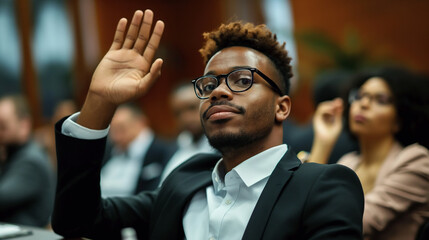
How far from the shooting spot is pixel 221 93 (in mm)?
1524

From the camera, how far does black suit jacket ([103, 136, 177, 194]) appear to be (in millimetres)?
3811

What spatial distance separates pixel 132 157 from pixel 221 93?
291 centimetres

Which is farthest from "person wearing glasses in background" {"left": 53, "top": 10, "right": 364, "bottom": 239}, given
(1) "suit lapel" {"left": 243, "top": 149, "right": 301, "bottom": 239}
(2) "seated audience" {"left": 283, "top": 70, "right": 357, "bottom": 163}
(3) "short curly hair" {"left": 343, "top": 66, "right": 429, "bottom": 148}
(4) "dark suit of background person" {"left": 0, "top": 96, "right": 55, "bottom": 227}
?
(4) "dark suit of background person" {"left": 0, "top": 96, "right": 55, "bottom": 227}

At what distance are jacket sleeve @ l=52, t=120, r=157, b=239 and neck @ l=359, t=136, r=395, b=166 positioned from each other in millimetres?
1220

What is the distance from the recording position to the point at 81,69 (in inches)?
308

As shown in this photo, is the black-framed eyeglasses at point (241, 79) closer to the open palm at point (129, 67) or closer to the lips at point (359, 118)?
the open palm at point (129, 67)

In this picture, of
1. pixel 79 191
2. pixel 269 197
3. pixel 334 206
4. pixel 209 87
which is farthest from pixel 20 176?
pixel 334 206

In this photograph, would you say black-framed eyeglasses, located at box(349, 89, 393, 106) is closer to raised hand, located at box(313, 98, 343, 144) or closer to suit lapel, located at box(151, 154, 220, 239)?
raised hand, located at box(313, 98, 343, 144)

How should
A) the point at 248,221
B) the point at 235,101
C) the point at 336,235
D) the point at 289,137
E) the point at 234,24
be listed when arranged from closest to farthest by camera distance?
the point at 336,235 → the point at 248,221 → the point at 235,101 → the point at 234,24 → the point at 289,137

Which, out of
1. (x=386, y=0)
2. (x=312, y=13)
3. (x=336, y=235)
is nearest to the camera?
(x=336, y=235)

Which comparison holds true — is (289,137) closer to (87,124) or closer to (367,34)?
(87,124)

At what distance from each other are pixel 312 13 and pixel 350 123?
3941 millimetres

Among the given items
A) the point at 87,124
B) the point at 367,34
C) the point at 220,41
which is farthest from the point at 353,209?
the point at 367,34

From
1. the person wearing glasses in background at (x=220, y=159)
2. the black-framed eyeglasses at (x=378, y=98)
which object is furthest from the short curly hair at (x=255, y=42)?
the black-framed eyeglasses at (x=378, y=98)
